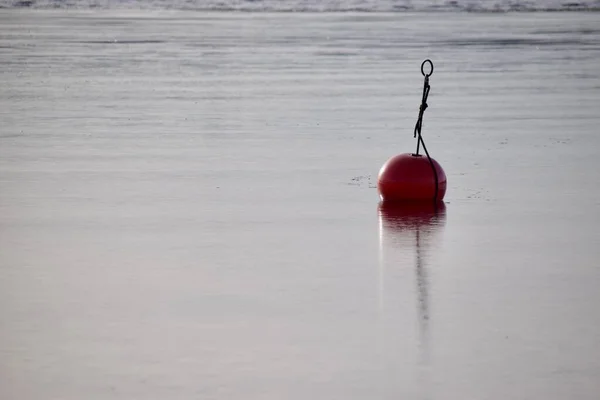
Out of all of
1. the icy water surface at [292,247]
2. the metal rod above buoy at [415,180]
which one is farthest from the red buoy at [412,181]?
the icy water surface at [292,247]

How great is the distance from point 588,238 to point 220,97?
13.5 meters

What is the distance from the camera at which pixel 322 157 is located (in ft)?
51.1

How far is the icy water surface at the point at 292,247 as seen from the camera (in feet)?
23.3

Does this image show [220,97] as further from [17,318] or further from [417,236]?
[17,318]

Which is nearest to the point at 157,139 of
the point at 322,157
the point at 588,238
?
the point at 322,157

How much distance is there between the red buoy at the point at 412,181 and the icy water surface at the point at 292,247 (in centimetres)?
29

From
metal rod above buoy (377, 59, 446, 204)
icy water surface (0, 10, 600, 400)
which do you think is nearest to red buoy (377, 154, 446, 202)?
metal rod above buoy (377, 59, 446, 204)

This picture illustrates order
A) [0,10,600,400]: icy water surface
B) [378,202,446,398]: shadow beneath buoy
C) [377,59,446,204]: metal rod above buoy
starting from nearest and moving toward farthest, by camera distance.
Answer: [0,10,600,400]: icy water surface < [378,202,446,398]: shadow beneath buoy < [377,59,446,204]: metal rod above buoy

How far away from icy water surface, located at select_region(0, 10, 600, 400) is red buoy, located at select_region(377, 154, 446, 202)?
286mm

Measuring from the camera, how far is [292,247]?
10383 mm

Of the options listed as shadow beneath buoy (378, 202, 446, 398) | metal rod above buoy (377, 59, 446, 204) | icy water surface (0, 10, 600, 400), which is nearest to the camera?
icy water surface (0, 10, 600, 400)

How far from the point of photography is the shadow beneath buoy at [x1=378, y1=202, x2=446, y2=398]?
7.65 meters

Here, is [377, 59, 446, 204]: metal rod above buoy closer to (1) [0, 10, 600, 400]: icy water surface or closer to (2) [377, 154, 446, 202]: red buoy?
(2) [377, 154, 446, 202]: red buoy

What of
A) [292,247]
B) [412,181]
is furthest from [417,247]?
[412,181]
